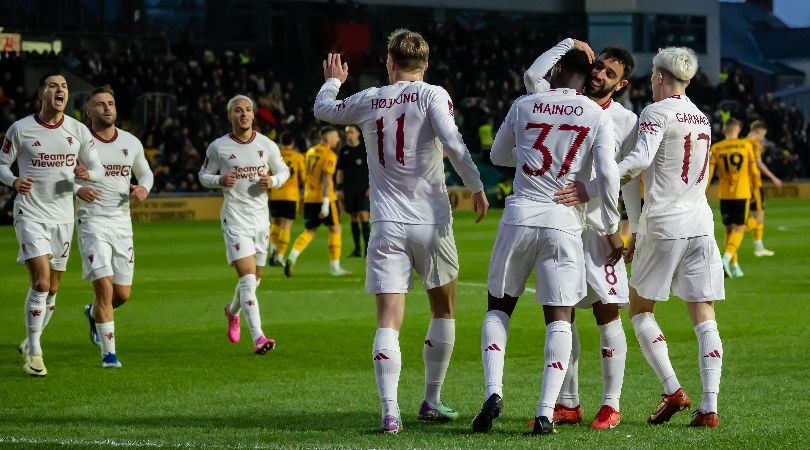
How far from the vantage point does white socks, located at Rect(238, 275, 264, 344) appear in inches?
484

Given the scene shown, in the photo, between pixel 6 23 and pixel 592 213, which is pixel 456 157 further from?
pixel 6 23

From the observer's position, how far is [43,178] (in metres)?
11.4

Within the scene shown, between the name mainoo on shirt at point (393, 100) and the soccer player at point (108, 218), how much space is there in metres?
3.89

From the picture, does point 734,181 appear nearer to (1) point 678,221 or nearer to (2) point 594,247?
(1) point 678,221

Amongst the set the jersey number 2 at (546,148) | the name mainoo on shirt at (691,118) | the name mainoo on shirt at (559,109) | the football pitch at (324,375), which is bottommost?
the football pitch at (324,375)

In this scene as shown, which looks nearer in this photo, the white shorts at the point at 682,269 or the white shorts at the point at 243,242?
the white shorts at the point at 682,269

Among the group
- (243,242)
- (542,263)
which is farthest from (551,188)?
(243,242)

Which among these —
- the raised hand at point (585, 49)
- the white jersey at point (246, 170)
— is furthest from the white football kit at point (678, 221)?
the white jersey at point (246, 170)

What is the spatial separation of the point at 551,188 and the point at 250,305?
17.0 feet

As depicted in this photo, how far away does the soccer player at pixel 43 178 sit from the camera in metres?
11.3

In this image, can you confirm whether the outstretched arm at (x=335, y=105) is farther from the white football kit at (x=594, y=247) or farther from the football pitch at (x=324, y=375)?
the football pitch at (x=324, y=375)

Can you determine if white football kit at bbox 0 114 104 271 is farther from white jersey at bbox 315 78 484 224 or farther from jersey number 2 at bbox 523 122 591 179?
jersey number 2 at bbox 523 122 591 179

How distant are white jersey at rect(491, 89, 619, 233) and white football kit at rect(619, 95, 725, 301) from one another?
0.61 metres

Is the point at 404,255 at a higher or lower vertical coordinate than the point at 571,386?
higher
